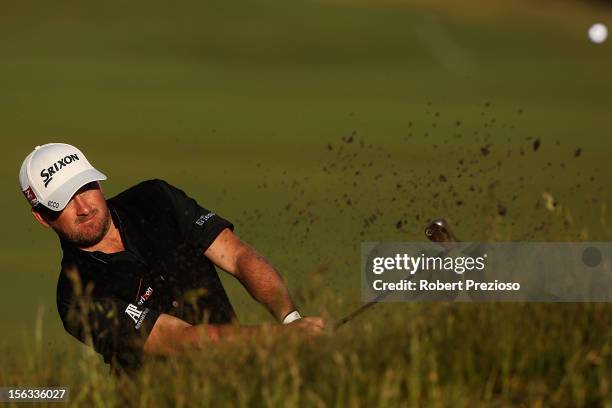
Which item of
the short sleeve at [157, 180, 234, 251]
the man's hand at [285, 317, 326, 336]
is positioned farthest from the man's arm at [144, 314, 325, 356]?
the short sleeve at [157, 180, 234, 251]

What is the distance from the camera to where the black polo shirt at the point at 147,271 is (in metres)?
7.20

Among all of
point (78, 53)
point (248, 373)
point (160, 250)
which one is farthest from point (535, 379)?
point (78, 53)

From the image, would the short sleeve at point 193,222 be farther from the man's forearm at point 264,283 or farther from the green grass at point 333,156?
the green grass at point 333,156

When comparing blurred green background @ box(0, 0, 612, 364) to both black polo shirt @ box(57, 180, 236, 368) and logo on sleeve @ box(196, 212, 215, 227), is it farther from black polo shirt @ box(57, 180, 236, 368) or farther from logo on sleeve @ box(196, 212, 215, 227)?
logo on sleeve @ box(196, 212, 215, 227)

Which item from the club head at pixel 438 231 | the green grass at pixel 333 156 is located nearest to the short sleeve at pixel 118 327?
the green grass at pixel 333 156

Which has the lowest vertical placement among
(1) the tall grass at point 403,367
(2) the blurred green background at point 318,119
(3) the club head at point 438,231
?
(1) the tall grass at point 403,367

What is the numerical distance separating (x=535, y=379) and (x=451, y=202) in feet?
43.0

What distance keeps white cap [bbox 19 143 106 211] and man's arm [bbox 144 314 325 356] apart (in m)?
0.80

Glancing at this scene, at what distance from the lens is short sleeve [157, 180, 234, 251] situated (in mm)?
7762

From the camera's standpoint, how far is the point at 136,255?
25.0 ft

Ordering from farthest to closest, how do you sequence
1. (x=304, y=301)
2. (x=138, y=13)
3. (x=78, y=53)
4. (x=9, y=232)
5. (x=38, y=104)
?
1. (x=138, y=13)
2. (x=78, y=53)
3. (x=38, y=104)
4. (x=9, y=232)
5. (x=304, y=301)

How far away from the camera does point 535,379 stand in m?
5.45

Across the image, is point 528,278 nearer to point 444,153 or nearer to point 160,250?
point 160,250

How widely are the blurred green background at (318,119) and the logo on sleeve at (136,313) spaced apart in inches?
20.2
